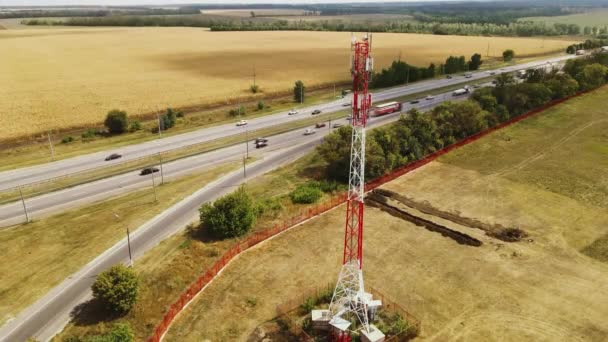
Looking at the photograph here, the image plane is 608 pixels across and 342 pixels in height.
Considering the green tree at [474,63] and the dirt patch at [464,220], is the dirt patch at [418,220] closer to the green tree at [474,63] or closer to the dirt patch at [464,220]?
the dirt patch at [464,220]

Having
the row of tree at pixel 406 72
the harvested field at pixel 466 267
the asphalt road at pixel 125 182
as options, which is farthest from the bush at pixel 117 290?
the row of tree at pixel 406 72

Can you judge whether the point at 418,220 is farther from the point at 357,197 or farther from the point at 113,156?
the point at 113,156

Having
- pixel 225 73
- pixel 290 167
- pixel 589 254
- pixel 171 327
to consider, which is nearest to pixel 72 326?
pixel 171 327

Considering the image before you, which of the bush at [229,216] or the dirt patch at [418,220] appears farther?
the dirt patch at [418,220]

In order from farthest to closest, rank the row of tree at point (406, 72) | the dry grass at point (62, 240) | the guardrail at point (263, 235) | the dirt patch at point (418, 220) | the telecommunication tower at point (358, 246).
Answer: the row of tree at point (406, 72) < the dirt patch at point (418, 220) < the dry grass at point (62, 240) < the guardrail at point (263, 235) < the telecommunication tower at point (358, 246)

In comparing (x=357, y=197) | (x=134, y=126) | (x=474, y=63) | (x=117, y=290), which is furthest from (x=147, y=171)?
(x=474, y=63)

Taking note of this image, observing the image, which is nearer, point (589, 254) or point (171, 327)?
point (171, 327)

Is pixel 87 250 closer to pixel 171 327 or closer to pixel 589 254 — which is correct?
pixel 171 327
